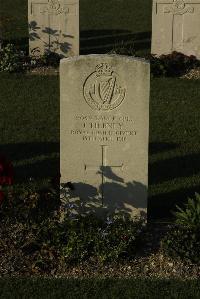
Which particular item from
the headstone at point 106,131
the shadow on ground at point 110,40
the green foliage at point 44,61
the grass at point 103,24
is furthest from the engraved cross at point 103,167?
the grass at point 103,24

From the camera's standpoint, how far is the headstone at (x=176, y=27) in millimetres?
15023

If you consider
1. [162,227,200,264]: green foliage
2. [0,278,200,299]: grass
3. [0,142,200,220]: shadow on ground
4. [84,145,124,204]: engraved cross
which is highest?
[84,145,124,204]: engraved cross

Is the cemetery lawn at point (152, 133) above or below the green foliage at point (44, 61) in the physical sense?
below

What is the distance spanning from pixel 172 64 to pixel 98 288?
899 centimetres

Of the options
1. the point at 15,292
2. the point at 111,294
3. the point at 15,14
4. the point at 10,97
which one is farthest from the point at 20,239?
the point at 15,14

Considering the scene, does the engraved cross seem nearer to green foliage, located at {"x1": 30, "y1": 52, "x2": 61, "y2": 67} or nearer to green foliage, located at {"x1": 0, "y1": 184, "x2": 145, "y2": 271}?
green foliage, located at {"x1": 0, "y1": 184, "x2": 145, "y2": 271}

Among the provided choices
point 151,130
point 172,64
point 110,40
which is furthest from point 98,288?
point 110,40

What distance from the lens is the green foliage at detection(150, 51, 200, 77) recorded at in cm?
1456

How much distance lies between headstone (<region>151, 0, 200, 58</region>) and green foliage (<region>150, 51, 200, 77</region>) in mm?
368

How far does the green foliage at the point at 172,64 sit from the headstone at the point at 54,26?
2.01 metres

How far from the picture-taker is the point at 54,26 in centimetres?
1562

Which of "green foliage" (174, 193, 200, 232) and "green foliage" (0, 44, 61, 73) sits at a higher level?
"green foliage" (0, 44, 61, 73)

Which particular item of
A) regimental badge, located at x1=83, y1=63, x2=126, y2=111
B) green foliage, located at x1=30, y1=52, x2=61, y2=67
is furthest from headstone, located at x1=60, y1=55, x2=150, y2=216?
green foliage, located at x1=30, y1=52, x2=61, y2=67

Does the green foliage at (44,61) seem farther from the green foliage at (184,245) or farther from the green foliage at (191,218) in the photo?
the green foliage at (184,245)
